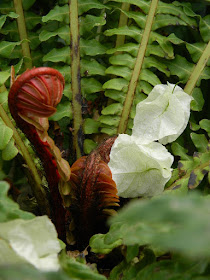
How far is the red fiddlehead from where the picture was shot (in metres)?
0.80

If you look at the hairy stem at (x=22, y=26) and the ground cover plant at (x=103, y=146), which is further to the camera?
the hairy stem at (x=22, y=26)

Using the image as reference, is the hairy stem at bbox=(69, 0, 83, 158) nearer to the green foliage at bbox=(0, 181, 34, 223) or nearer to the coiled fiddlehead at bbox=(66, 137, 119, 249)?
the coiled fiddlehead at bbox=(66, 137, 119, 249)

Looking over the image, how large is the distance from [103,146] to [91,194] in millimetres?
126

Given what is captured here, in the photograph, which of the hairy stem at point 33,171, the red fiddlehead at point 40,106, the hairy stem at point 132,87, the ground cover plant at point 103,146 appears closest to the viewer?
the ground cover plant at point 103,146

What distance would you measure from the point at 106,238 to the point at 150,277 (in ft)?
0.47

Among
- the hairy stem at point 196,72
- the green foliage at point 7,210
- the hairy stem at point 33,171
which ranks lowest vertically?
the hairy stem at point 33,171

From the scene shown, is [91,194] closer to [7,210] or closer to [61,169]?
[61,169]

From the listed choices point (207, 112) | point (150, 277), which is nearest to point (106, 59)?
point (207, 112)

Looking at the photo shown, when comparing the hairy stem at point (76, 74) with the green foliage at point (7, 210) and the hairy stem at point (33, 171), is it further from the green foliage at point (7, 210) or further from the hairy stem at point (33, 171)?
the green foliage at point (7, 210)

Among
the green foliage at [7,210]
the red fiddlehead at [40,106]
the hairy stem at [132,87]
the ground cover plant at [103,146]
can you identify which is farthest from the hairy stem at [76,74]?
the green foliage at [7,210]

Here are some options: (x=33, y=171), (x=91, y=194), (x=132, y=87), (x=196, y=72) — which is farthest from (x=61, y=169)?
(x=196, y=72)

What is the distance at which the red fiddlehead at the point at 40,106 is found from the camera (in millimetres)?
805

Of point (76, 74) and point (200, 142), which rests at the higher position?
point (76, 74)

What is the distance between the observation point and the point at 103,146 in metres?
0.98
